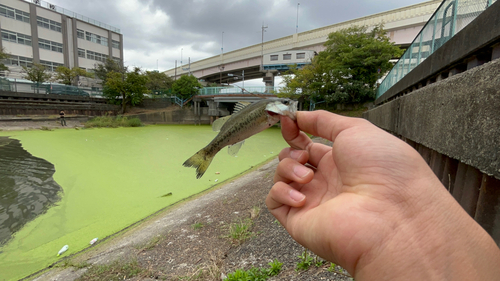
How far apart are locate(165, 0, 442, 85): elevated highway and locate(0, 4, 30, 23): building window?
72.6 ft

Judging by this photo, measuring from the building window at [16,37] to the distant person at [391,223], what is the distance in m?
45.6

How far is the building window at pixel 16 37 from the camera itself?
29.9 m

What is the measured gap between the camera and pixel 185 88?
98.6 ft

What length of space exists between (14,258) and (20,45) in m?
41.9

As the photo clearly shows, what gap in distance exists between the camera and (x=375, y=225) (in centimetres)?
97

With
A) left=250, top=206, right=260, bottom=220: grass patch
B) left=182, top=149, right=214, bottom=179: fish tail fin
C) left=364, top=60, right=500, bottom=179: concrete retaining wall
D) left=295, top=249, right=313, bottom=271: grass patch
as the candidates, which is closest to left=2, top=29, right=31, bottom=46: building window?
left=250, top=206, right=260, bottom=220: grass patch

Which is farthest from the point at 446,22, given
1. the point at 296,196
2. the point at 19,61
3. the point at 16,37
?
the point at 16,37

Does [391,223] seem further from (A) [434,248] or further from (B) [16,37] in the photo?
(B) [16,37]

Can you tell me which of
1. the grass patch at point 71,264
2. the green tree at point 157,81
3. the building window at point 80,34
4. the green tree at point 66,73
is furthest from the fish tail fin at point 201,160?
the building window at point 80,34

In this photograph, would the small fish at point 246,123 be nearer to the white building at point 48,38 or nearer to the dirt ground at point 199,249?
the dirt ground at point 199,249

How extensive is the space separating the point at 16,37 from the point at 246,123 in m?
45.4

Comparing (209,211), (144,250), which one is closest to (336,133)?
(144,250)

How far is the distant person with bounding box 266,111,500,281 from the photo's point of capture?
0.87m

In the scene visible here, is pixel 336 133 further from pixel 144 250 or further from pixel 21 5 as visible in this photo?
pixel 21 5
